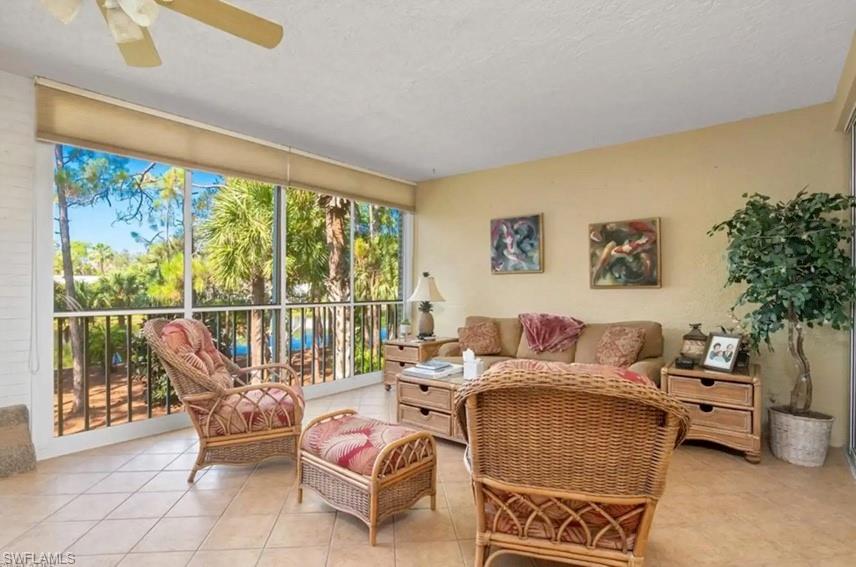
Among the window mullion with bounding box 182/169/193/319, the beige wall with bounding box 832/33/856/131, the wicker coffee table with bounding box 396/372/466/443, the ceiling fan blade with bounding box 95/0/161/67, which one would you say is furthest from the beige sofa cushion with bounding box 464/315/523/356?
the ceiling fan blade with bounding box 95/0/161/67

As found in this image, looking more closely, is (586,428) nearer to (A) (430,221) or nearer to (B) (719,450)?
(B) (719,450)

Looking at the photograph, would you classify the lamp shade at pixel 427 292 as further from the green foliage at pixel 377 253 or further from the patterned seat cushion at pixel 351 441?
the patterned seat cushion at pixel 351 441

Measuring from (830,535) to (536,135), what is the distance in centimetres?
318

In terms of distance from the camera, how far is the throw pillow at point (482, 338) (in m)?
4.18

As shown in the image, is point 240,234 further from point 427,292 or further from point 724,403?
point 724,403

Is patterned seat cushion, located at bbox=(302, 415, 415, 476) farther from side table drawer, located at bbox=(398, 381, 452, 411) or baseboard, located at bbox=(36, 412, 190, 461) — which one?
baseboard, located at bbox=(36, 412, 190, 461)

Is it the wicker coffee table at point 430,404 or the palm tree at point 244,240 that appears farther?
the palm tree at point 244,240

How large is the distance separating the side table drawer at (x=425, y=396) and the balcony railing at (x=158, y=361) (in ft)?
4.86

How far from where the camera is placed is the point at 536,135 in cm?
369

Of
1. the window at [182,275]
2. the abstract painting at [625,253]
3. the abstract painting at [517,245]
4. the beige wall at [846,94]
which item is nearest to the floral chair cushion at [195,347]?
the window at [182,275]

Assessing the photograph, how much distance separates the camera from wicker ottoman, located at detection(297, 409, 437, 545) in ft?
6.25

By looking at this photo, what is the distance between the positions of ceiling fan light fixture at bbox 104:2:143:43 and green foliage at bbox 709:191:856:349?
3500 mm

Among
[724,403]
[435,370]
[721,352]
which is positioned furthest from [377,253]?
[724,403]

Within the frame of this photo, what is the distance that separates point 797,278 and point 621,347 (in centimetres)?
121
